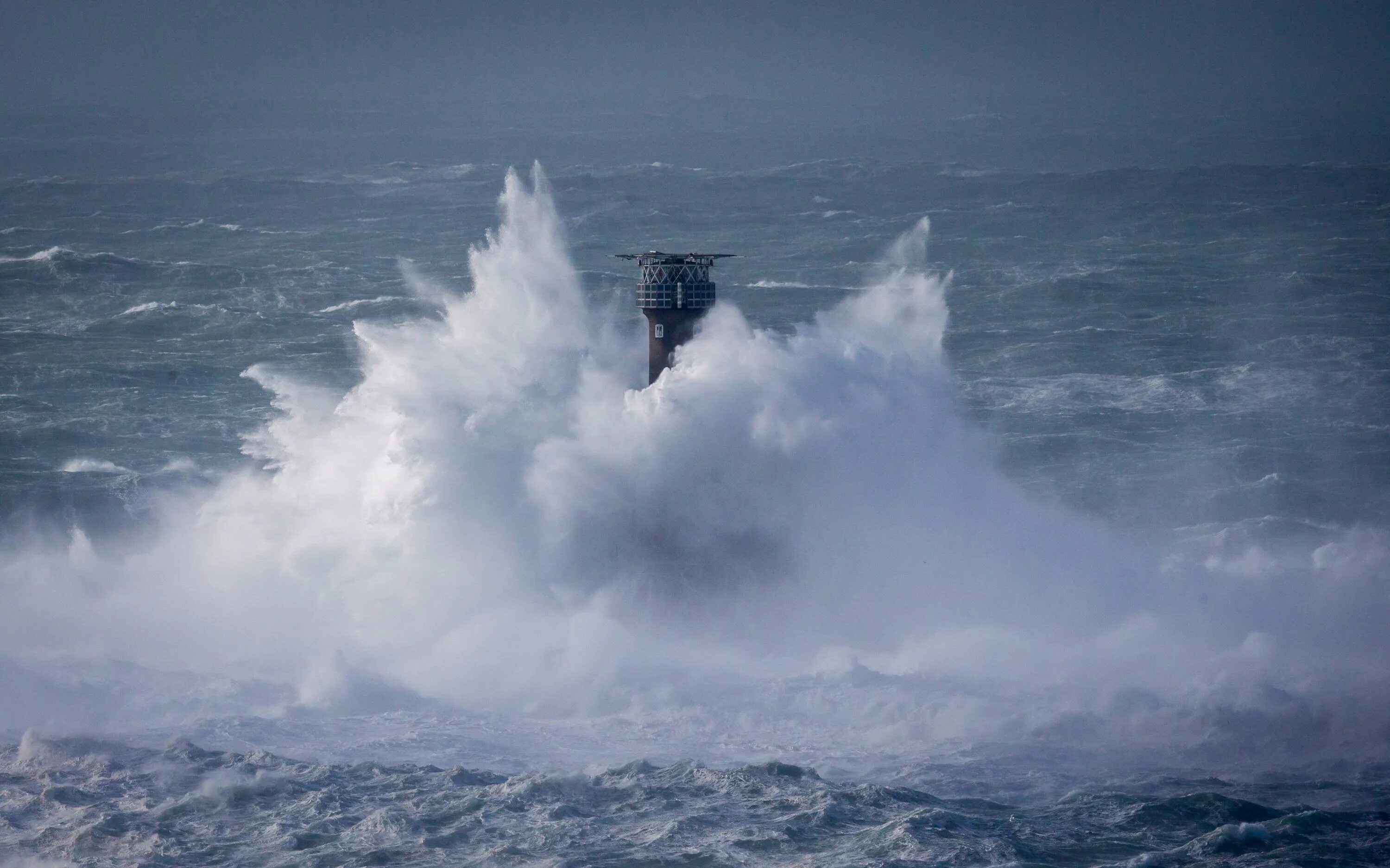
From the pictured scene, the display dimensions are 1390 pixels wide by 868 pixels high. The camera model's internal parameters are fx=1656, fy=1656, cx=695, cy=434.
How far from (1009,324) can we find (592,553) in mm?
27592

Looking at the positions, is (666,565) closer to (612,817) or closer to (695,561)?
(695,561)

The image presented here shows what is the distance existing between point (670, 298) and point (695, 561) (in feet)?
24.8

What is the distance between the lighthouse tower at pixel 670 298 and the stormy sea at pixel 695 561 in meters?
0.54

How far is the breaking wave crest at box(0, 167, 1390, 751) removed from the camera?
41.6 m

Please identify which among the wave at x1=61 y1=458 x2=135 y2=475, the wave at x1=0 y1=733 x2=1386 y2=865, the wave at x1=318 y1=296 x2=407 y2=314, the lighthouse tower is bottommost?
the wave at x1=0 y1=733 x2=1386 y2=865

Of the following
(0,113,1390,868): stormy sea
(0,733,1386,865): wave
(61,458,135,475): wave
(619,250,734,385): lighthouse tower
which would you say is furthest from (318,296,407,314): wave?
(0,733,1386,865): wave

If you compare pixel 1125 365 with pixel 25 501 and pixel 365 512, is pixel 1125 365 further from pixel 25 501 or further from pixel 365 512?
pixel 25 501

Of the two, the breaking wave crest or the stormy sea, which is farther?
the breaking wave crest

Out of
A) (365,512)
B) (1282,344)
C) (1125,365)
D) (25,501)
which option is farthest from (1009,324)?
(25,501)

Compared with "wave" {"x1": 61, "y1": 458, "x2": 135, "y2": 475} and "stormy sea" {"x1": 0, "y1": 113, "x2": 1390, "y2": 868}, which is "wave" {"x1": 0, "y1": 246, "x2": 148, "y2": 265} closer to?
"stormy sea" {"x1": 0, "y1": 113, "x2": 1390, "y2": 868}

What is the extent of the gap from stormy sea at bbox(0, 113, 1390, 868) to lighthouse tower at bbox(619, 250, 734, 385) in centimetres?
54

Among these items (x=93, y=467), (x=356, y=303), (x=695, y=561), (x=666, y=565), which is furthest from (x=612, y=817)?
(x=356, y=303)

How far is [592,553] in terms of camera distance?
150 ft

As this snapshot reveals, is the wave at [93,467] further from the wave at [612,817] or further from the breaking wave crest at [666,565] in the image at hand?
the wave at [612,817]
